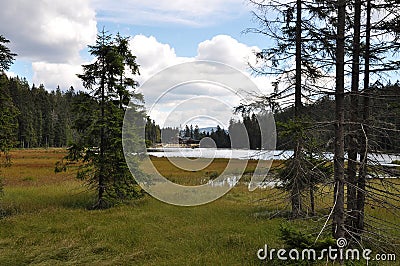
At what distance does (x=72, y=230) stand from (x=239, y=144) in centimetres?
613

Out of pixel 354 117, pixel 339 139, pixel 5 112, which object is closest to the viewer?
pixel 339 139

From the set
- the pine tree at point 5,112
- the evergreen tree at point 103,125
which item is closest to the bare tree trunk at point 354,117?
the evergreen tree at point 103,125

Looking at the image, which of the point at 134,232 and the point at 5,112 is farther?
the point at 5,112

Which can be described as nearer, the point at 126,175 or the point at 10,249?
the point at 10,249

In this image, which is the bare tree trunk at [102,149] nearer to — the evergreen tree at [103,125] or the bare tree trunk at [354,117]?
the evergreen tree at [103,125]

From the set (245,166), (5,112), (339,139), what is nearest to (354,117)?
(339,139)

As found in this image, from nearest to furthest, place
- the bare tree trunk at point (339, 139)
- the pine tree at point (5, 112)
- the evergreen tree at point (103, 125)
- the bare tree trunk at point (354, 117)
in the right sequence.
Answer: the bare tree trunk at point (339, 139)
the bare tree trunk at point (354, 117)
the pine tree at point (5, 112)
the evergreen tree at point (103, 125)

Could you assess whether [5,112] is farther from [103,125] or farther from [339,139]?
[339,139]

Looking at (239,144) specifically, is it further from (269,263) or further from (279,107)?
(269,263)

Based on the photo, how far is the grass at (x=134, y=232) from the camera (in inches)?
334

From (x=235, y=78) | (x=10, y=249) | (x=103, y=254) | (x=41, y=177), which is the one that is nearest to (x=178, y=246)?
(x=103, y=254)

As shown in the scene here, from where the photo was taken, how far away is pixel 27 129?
221 ft

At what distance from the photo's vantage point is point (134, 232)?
10.8m

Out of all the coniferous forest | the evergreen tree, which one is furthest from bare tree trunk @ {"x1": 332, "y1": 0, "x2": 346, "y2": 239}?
the evergreen tree
